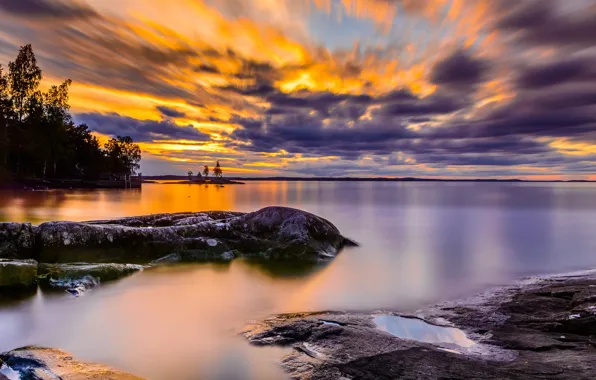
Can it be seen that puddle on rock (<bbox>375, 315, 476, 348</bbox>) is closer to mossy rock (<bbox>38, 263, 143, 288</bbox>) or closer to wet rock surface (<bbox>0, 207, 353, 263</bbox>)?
wet rock surface (<bbox>0, 207, 353, 263</bbox>)

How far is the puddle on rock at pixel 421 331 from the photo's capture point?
21.0ft

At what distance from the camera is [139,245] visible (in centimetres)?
1209

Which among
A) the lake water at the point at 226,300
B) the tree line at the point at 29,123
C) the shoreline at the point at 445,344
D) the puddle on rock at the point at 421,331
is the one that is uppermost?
the tree line at the point at 29,123

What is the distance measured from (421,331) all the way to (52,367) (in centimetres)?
554

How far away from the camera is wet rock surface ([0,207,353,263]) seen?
1089 cm

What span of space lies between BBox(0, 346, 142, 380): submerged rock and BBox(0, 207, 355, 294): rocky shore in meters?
3.79

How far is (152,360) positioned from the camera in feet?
18.9

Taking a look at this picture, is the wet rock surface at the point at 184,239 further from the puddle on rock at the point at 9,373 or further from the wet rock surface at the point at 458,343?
the puddle on rock at the point at 9,373

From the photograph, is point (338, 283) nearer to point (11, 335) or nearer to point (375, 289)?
point (375, 289)

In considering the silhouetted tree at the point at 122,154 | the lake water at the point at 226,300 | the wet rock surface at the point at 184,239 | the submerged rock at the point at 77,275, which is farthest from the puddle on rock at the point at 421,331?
the silhouetted tree at the point at 122,154

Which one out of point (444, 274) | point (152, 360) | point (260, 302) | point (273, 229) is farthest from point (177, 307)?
point (444, 274)

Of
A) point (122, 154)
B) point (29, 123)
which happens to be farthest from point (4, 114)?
point (122, 154)

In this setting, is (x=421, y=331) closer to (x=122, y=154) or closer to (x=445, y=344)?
(x=445, y=344)

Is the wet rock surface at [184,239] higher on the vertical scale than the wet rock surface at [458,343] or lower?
higher
